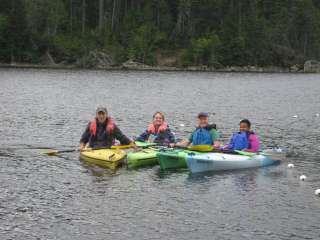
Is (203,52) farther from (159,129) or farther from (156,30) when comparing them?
(159,129)

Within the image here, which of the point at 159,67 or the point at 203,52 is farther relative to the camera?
the point at 203,52

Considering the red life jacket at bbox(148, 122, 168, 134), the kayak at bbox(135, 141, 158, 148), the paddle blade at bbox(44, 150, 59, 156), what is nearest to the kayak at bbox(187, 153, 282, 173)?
the kayak at bbox(135, 141, 158, 148)

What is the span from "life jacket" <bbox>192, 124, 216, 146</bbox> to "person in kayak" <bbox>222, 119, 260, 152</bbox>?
628 millimetres

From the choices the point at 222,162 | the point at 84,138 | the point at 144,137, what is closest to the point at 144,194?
the point at 222,162

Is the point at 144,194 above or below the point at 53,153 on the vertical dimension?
below

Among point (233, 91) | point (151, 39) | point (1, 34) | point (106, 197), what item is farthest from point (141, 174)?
point (151, 39)

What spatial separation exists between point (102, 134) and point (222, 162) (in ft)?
13.7

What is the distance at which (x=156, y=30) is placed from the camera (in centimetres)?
11000

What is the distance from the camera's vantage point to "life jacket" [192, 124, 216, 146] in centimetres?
2220

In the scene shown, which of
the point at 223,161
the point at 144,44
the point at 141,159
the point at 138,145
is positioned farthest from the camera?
the point at 144,44

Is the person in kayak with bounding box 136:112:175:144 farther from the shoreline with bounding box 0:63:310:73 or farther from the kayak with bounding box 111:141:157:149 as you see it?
the shoreline with bounding box 0:63:310:73

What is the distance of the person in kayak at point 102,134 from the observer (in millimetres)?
21938

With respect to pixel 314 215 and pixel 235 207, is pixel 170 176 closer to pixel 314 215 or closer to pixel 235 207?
pixel 235 207

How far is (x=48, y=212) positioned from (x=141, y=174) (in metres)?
5.20
